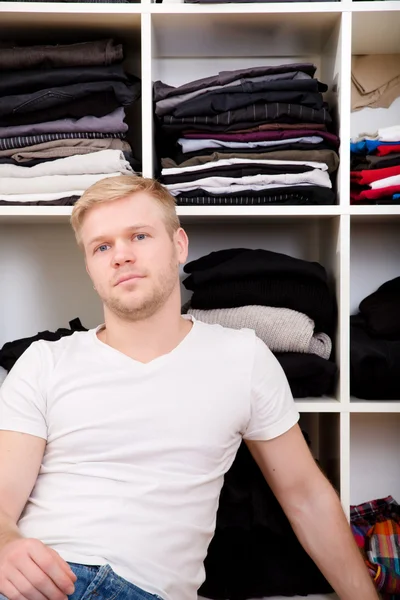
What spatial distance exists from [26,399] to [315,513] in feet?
2.13

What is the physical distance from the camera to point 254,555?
1.60 metres

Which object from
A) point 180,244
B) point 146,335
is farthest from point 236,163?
point 146,335

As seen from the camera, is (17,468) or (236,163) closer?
(17,468)

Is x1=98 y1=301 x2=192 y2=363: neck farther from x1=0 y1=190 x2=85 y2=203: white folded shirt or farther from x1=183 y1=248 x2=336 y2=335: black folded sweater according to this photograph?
x1=0 y1=190 x2=85 y2=203: white folded shirt

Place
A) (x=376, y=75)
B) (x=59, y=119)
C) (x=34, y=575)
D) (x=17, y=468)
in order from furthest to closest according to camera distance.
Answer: (x=376, y=75), (x=59, y=119), (x=17, y=468), (x=34, y=575)

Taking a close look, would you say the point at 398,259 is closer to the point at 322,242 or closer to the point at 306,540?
the point at 322,242

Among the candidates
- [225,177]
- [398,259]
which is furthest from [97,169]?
[398,259]

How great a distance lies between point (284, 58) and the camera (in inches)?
78.2

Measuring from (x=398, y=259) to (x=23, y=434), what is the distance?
1.28m

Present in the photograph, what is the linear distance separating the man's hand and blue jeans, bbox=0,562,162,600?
0.19 feet

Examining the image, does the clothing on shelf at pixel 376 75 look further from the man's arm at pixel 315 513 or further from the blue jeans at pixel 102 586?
the blue jeans at pixel 102 586

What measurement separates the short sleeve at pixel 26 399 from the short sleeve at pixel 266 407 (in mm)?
433

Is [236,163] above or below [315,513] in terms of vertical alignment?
above

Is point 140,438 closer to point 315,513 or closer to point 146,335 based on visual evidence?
point 146,335
